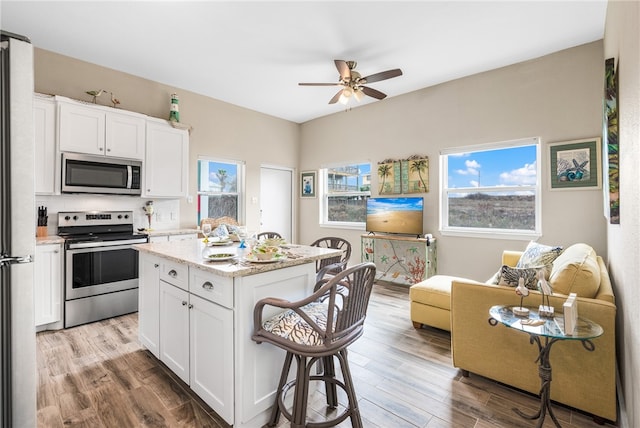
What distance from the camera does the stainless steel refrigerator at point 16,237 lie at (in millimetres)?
1190

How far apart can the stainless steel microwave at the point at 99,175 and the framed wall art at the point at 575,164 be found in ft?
16.5

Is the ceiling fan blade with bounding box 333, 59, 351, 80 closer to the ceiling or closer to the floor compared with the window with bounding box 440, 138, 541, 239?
closer to the ceiling

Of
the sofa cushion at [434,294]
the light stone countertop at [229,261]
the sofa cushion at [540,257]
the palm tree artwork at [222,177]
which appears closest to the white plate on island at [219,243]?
the light stone countertop at [229,261]

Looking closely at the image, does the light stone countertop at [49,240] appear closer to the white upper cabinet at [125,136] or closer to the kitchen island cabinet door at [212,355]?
the white upper cabinet at [125,136]

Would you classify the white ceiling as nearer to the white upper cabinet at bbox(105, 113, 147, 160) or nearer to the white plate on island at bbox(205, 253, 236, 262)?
the white upper cabinet at bbox(105, 113, 147, 160)

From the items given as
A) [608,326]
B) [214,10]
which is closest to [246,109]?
[214,10]

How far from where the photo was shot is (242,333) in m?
1.60

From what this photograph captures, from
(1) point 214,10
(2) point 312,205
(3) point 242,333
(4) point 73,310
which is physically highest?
(1) point 214,10

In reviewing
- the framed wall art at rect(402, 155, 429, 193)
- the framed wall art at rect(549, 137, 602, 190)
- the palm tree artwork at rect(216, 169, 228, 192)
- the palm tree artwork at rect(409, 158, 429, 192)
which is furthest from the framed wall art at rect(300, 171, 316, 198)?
the framed wall art at rect(549, 137, 602, 190)

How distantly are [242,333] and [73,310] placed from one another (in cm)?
270

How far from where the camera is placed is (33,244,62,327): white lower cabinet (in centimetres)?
297

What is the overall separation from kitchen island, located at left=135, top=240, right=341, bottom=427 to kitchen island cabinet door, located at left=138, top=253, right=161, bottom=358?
0.06 m

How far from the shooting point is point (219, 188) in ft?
16.9

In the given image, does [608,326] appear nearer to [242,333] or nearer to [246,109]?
[242,333]
